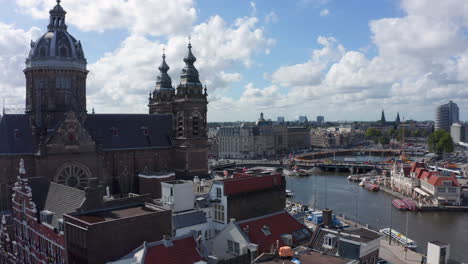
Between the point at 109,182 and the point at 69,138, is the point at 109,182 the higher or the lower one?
the lower one

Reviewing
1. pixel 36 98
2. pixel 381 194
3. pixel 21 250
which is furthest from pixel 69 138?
pixel 381 194

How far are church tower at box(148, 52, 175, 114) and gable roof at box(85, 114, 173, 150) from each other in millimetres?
5487

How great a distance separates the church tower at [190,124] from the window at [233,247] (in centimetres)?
2776

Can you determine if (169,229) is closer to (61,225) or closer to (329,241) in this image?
(61,225)

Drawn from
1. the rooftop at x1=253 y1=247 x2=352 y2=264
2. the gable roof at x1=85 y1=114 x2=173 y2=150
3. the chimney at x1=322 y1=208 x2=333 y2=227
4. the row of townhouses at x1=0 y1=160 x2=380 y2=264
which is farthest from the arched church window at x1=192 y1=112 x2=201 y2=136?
the rooftop at x1=253 y1=247 x2=352 y2=264

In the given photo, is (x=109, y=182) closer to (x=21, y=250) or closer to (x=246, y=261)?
(x=21, y=250)

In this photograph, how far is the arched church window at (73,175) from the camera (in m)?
46.1

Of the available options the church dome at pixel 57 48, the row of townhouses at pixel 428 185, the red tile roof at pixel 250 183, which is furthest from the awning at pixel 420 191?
the church dome at pixel 57 48

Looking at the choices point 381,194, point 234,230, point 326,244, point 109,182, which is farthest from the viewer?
A: point 381,194

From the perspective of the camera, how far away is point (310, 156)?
18325 cm

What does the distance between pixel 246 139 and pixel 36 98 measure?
140512 mm

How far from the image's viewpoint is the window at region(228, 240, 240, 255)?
3297 centimetres

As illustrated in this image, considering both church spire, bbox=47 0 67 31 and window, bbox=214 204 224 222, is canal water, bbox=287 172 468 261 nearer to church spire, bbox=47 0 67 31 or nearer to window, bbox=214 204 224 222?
window, bbox=214 204 224 222

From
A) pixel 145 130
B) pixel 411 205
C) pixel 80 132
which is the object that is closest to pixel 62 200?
pixel 80 132
